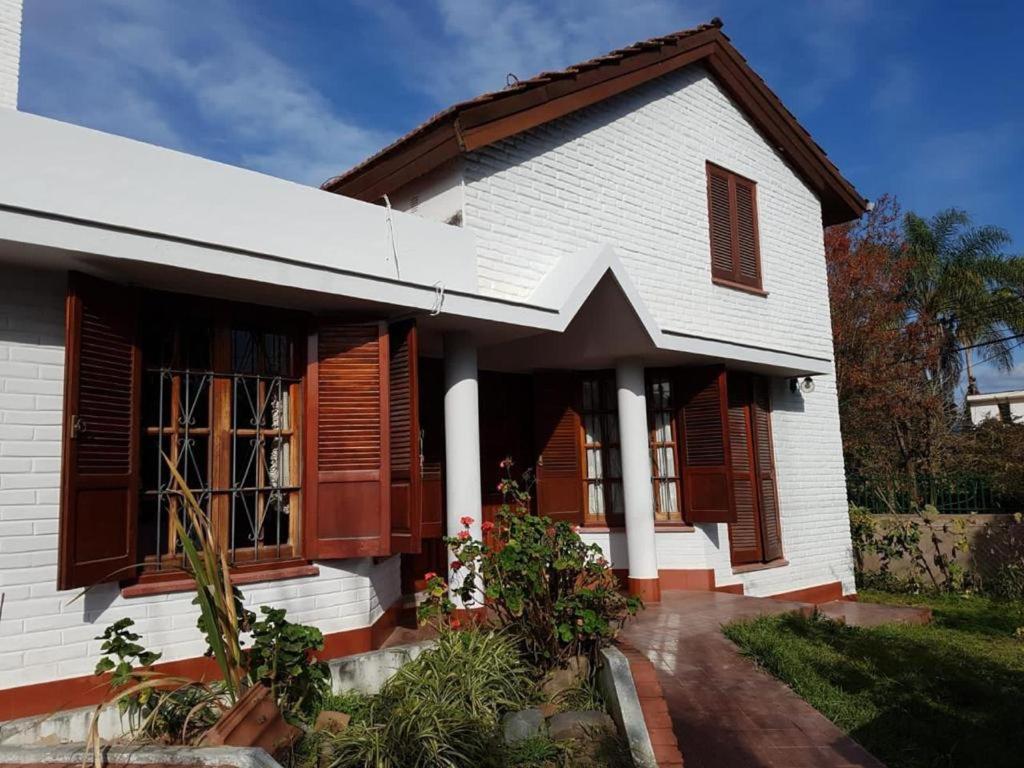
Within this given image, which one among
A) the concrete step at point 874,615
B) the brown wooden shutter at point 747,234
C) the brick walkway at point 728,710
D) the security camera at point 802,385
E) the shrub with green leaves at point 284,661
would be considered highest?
the brown wooden shutter at point 747,234

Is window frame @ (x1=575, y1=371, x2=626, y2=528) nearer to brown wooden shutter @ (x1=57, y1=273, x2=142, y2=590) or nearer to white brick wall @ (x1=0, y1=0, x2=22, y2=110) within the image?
brown wooden shutter @ (x1=57, y1=273, x2=142, y2=590)

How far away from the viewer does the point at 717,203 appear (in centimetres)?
953

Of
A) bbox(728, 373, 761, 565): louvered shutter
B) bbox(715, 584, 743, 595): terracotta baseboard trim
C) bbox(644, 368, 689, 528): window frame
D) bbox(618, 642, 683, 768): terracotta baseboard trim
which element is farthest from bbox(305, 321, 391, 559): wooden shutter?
bbox(715, 584, 743, 595): terracotta baseboard trim

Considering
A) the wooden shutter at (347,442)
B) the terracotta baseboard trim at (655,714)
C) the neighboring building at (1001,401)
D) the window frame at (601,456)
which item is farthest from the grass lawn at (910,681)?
the neighboring building at (1001,401)

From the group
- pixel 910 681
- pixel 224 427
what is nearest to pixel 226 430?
pixel 224 427

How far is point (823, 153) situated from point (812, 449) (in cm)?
431

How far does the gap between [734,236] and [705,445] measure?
2867 mm

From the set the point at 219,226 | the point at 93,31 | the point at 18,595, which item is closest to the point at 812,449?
the point at 219,226

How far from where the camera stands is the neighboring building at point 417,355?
4398 mm

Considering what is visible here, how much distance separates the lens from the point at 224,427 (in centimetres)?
530

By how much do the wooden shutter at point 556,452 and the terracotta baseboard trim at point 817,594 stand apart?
9.82ft

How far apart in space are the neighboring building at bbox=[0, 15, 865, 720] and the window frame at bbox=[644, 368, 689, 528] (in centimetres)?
3

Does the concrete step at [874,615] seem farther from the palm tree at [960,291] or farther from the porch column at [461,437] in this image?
the palm tree at [960,291]

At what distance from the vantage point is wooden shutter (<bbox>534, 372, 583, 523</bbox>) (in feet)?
28.3
